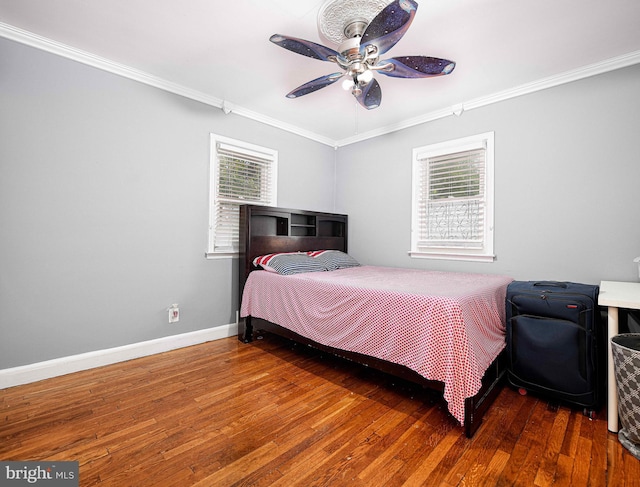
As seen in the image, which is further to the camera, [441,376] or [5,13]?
[5,13]

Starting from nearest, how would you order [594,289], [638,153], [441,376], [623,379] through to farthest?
[623,379]
[441,376]
[594,289]
[638,153]

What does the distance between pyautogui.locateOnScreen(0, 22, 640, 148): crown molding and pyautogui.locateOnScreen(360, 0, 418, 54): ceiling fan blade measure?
1888 mm

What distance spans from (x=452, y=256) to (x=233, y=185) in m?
2.57

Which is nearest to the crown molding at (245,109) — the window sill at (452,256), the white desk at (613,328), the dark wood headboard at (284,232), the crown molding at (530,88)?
the crown molding at (530,88)

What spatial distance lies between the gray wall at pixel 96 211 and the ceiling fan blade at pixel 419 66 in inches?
79.7

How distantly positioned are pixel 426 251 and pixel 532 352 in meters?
1.69

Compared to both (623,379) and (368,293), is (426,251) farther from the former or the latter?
(623,379)

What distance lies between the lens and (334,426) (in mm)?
1785

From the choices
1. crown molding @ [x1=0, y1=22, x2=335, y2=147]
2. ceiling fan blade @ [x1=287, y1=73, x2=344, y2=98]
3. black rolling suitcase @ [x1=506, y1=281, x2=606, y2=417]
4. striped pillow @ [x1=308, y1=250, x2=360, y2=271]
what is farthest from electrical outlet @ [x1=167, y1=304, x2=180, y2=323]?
black rolling suitcase @ [x1=506, y1=281, x2=606, y2=417]

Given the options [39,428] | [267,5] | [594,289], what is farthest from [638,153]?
[39,428]

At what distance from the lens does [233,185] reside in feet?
11.5

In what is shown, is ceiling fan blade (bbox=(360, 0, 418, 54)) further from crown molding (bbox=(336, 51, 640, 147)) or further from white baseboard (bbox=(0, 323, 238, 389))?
white baseboard (bbox=(0, 323, 238, 389))

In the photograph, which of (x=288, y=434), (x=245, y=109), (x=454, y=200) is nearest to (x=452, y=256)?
(x=454, y=200)

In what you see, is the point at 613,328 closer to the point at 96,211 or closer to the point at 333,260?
the point at 333,260
